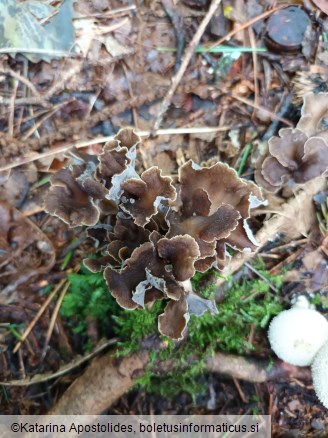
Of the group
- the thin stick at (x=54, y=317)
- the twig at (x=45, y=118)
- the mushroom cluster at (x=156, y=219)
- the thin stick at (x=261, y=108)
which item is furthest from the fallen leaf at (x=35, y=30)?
the thin stick at (x=54, y=317)

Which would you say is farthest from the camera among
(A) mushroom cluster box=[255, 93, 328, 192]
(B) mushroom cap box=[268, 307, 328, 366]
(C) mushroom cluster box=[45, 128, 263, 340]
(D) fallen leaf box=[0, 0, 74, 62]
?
(D) fallen leaf box=[0, 0, 74, 62]

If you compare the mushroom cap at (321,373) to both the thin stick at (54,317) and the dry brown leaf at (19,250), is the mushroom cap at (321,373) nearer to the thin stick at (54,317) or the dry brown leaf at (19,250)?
the thin stick at (54,317)

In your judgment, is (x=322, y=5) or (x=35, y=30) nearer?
(x=35, y=30)

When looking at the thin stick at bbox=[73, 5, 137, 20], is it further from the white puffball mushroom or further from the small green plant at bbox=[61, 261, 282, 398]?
the white puffball mushroom

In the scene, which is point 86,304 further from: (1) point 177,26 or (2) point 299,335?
(1) point 177,26

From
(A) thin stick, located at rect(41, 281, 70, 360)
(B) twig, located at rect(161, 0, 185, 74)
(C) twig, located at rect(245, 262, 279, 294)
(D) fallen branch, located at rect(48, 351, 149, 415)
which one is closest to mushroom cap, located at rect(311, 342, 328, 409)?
(C) twig, located at rect(245, 262, 279, 294)

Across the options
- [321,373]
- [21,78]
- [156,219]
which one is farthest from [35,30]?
[321,373]

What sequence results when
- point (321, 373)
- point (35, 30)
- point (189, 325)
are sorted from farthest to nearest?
point (35, 30), point (189, 325), point (321, 373)
